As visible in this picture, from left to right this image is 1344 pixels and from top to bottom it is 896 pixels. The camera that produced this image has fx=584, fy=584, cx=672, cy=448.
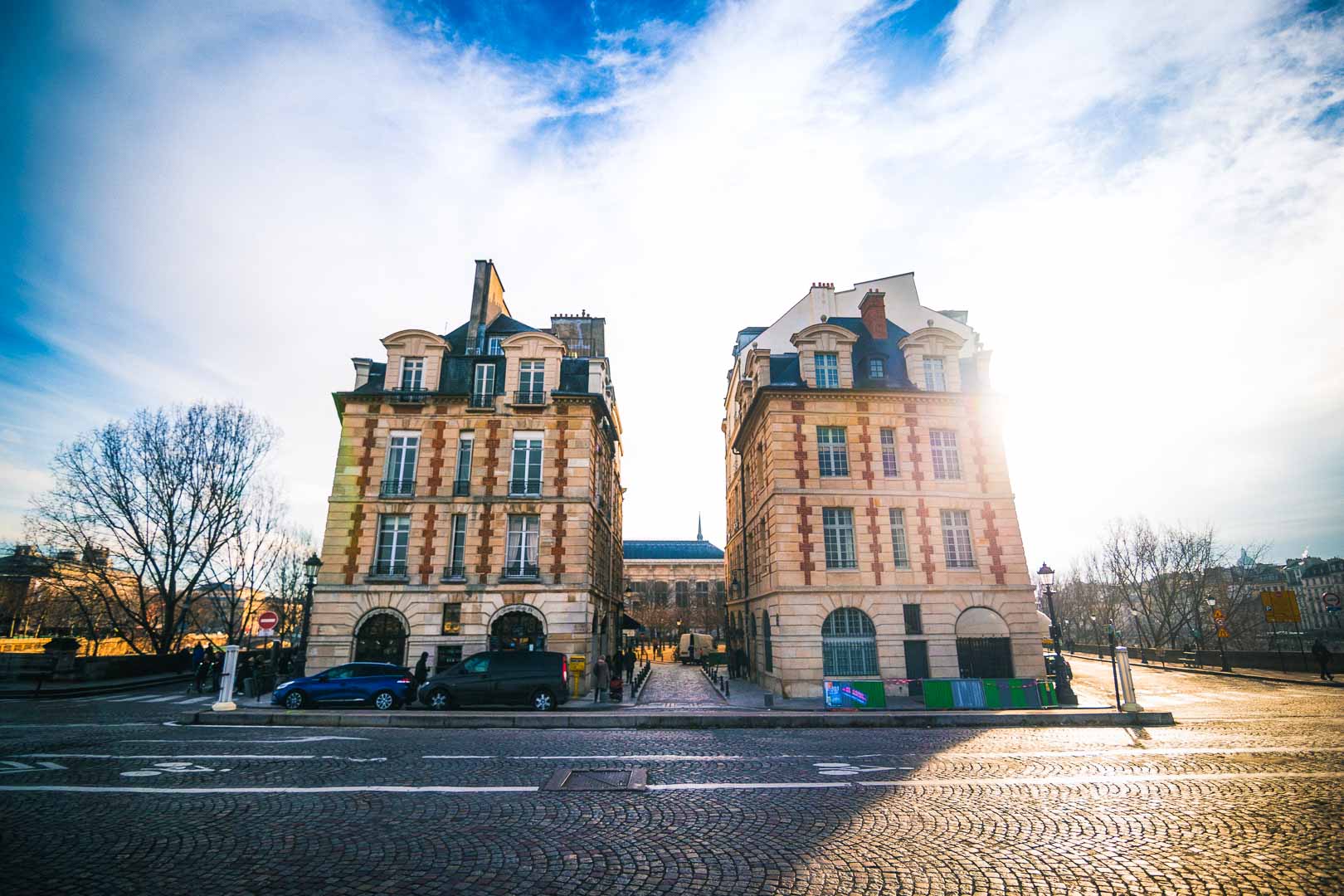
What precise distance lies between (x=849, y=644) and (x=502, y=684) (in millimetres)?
12821

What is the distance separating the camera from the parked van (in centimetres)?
4516

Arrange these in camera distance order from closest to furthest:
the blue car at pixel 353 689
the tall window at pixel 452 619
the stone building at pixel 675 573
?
the blue car at pixel 353 689 < the tall window at pixel 452 619 < the stone building at pixel 675 573

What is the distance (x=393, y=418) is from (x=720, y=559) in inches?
2795

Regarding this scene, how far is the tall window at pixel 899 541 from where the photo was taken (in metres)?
23.2

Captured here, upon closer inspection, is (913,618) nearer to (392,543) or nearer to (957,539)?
(957,539)

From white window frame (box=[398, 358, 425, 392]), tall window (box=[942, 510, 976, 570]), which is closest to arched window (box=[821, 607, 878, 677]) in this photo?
tall window (box=[942, 510, 976, 570])

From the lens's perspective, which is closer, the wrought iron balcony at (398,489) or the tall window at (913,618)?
the tall window at (913,618)

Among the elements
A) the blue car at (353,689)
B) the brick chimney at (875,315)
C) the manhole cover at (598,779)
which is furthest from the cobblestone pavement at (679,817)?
the brick chimney at (875,315)

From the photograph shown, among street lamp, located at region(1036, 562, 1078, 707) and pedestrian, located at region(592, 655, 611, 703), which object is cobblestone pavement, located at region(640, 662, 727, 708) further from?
street lamp, located at region(1036, 562, 1078, 707)

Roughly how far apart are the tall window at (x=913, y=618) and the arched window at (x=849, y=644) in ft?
4.50

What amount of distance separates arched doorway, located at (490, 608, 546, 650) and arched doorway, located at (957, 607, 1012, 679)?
16.6 metres

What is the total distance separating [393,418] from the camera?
26.0m

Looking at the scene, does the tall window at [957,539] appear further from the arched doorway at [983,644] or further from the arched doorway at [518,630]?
the arched doorway at [518,630]

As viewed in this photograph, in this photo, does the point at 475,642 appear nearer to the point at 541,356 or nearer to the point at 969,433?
the point at 541,356
